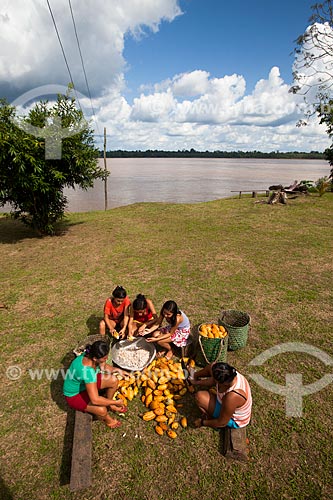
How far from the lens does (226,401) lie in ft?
11.5

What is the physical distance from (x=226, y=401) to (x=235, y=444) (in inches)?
20.1

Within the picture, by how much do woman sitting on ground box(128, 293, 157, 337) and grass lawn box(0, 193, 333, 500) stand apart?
117cm

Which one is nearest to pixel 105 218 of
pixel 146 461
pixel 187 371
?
pixel 187 371

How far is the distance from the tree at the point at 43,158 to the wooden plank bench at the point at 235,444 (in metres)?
9.93

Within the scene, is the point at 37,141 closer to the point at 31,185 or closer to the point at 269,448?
the point at 31,185

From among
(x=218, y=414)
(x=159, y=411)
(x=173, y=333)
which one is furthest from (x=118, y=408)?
(x=173, y=333)

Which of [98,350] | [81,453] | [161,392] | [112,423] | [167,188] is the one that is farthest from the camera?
[167,188]

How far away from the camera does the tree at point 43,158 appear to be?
10.1 meters

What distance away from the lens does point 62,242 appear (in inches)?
478

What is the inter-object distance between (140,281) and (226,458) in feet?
17.4

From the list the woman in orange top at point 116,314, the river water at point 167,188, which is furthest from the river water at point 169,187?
the woman in orange top at point 116,314

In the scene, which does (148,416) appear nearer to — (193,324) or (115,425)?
(115,425)

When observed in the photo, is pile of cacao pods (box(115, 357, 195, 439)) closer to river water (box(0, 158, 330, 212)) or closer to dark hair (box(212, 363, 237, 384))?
dark hair (box(212, 363, 237, 384))

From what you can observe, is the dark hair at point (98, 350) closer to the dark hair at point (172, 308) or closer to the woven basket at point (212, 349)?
the dark hair at point (172, 308)
